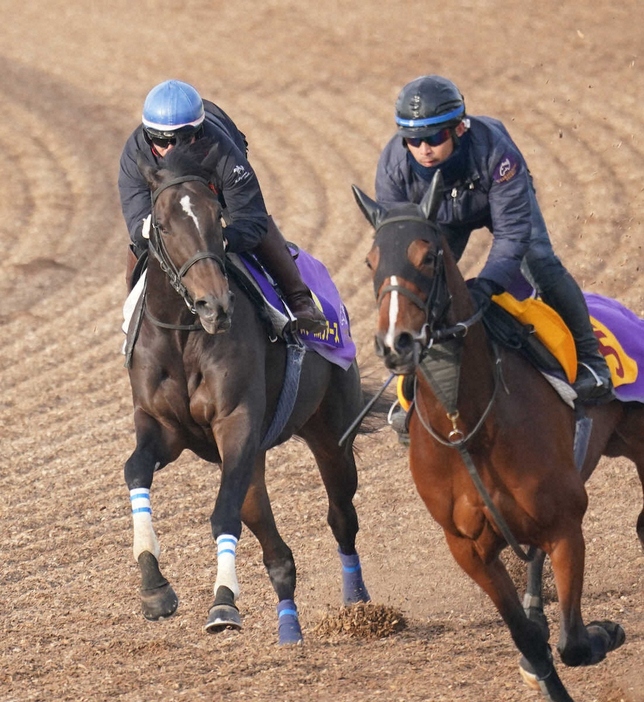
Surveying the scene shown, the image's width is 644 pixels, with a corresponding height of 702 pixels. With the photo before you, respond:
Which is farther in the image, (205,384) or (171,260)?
(205,384)

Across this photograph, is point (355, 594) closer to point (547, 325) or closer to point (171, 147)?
point (547, 325)

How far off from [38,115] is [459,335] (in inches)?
538

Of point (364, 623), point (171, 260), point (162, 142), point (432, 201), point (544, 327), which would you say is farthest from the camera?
point (364, 623)

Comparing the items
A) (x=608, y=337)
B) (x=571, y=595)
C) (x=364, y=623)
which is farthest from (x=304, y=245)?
(x=571, y=595)

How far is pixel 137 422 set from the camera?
6.54 metres

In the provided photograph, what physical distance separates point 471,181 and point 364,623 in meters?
2.83

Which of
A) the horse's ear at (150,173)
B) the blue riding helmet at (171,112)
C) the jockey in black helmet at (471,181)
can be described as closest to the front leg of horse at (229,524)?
the horse's ear at (150,173)

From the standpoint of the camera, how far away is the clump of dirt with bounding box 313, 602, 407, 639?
283 inches

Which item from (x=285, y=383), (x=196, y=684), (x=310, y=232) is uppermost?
(x=310, y=232)

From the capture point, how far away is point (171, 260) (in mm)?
6070

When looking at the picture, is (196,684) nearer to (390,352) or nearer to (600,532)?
(390,352)

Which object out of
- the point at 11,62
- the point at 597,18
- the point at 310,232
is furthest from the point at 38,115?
the point at 597,18

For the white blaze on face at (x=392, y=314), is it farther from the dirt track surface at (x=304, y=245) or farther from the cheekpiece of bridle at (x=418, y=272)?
the dirt track surface at (x=304, y=245)

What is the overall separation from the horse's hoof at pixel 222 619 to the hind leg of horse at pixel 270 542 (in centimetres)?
149
